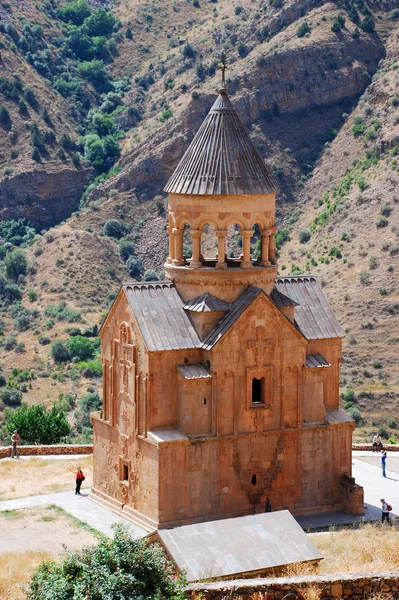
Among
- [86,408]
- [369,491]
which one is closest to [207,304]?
[369,491]

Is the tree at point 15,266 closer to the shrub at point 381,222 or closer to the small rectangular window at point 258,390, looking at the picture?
the shrub at point 381,222

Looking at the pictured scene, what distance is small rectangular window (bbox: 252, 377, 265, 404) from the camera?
28234 mm

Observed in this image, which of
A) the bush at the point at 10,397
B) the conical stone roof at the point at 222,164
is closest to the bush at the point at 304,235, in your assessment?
the bush at the point at 10,397

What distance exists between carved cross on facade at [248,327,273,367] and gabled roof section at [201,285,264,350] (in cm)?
64

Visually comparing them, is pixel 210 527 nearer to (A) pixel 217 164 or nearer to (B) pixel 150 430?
(B) pixel 150 430

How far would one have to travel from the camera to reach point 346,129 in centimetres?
7356

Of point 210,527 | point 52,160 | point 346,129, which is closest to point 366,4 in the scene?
point 346,129

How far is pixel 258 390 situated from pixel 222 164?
540 centimetres

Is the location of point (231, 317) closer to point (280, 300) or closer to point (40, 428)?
point (280, 300)

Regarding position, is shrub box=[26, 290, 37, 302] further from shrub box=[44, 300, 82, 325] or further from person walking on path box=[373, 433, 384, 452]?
person walking on path box=[373, 433, 384, 452]

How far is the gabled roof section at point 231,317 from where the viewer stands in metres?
27.5

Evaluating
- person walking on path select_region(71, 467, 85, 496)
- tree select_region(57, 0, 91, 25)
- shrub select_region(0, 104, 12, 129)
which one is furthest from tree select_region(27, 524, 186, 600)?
tree select_region(57, 0, 91, 25)

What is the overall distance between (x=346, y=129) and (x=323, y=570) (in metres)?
54.8

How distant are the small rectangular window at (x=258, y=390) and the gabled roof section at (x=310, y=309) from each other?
1785mm
